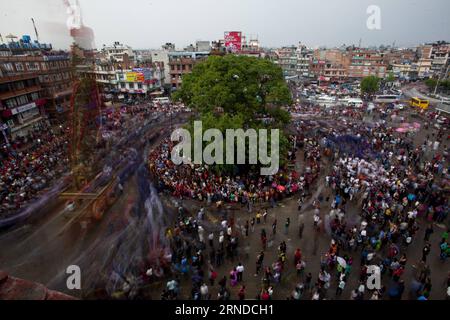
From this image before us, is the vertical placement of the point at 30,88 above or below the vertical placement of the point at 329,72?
above

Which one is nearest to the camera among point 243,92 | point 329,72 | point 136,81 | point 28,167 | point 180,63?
point 28,167

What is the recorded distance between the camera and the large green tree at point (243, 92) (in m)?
22.7

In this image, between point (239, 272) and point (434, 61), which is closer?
point (239, 272)

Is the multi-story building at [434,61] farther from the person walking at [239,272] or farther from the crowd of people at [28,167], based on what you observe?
the crowd of people at [28,167]

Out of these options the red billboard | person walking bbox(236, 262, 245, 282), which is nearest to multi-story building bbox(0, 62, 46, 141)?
person walking bbox(236, 262, 245, 282)

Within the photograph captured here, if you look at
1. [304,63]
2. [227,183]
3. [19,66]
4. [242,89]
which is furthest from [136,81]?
[304,63]

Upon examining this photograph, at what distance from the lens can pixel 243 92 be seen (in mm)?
23562

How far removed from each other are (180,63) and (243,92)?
37216 millimetres

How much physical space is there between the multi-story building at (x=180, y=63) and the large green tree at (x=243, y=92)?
106 ft

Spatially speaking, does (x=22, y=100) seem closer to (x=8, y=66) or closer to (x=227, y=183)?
(x=8, y=66)

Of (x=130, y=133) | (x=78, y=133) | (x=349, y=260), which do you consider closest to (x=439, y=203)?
(x=349, y=260)

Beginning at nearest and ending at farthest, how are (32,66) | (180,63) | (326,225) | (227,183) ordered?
(326,225) → (227,183) → (32,66) → (180,63)

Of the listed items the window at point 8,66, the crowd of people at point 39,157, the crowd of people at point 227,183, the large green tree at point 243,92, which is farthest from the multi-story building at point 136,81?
the crowd of people at point 227,183

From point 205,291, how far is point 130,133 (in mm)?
23996
